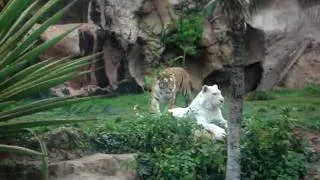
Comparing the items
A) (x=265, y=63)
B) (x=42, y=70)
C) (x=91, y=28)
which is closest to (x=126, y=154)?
(x=42, y=70)

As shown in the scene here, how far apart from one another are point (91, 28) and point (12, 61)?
34.3 feet

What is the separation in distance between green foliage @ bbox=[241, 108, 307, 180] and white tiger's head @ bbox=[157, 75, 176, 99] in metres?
5.07

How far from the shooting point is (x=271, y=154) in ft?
26.0

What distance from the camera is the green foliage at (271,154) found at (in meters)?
7.85

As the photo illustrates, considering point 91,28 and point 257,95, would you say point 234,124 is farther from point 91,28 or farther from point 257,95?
point 91,28

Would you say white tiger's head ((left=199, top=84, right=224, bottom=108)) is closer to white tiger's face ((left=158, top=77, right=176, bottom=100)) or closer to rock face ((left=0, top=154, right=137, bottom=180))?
rock face ((left=0, top=154, right=137, bottom=180))

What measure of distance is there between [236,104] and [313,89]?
881cm

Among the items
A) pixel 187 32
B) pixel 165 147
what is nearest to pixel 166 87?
pixel 187 32

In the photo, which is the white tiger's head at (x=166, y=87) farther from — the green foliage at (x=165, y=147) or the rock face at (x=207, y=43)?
the green foliage at (x=165, y=147)

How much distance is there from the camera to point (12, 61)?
20.6ft

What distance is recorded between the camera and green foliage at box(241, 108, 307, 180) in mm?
7848

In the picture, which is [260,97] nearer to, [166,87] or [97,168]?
[166,87]

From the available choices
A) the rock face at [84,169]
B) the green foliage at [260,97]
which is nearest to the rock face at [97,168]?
the rock face at [84,169]

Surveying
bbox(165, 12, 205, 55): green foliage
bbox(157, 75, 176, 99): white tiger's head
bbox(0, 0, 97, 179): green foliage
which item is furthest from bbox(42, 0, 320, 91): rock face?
bbox(0, 0, 97, 179): green foliage
